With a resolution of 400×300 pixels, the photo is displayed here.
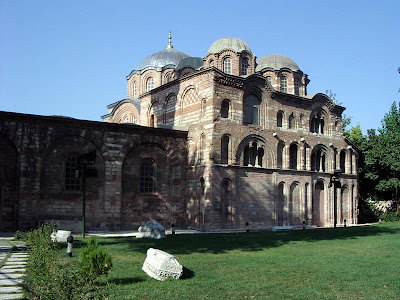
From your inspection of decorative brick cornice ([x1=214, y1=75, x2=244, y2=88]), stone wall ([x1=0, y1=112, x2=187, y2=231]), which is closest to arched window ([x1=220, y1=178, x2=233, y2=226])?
stone wall ([x1=0, y1=112, x2=187, y2=231])

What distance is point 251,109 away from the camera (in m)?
24.7

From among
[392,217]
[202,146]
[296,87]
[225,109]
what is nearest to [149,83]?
[225,109]

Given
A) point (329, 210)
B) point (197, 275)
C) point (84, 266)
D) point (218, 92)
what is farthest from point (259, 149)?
point (84, 266)

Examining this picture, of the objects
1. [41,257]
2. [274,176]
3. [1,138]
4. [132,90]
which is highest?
[132,90]

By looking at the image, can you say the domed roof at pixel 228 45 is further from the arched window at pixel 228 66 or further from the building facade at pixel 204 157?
the arched window at pixel 228 66

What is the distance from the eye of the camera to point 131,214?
21.9 metres

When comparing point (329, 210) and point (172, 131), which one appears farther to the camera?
point (329, 210)

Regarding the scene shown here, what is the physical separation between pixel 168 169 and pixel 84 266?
15.4 m

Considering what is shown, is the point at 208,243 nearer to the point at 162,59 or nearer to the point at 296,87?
the point at 296,87

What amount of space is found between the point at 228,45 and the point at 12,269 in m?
19.5

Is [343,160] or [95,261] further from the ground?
[343,160]

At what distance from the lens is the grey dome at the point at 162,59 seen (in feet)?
107

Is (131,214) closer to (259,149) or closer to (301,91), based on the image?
(259,149)

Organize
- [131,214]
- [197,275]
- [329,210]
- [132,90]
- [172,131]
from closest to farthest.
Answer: [197,275], [131,214], [172,131], [329,210], [132,90]
